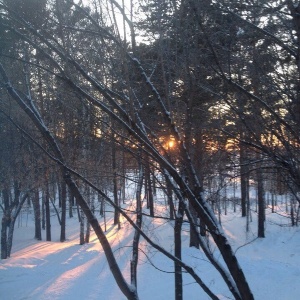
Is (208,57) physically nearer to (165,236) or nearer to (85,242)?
(165,236)

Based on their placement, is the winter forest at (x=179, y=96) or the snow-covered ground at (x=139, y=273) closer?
the winter forest at (x=179, y=96)

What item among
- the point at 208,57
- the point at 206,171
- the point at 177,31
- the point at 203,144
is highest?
the point at 177,31

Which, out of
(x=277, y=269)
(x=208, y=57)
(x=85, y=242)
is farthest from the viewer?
(x=85, y=242)

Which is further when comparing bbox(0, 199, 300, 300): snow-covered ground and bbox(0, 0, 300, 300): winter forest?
bbox(0, 199, 300, 300): snow-covered ground

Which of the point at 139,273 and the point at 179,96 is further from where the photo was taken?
the point at 139,273

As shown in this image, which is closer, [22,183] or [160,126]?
[160,126]

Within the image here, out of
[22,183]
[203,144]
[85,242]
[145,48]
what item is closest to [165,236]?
[85,242]

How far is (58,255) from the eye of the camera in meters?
18.6

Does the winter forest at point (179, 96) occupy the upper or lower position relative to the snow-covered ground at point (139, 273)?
upper

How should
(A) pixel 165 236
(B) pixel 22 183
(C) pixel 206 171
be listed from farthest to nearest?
(A) pixel 165 236 < (B) pixel 22 183 < (C) pixel 206 171

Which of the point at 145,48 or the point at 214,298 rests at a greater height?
Answer: the point at 145,48

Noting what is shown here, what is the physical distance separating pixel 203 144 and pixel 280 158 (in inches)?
97.2

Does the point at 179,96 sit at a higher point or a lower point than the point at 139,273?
higher

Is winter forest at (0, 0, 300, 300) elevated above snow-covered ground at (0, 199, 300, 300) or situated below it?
above
